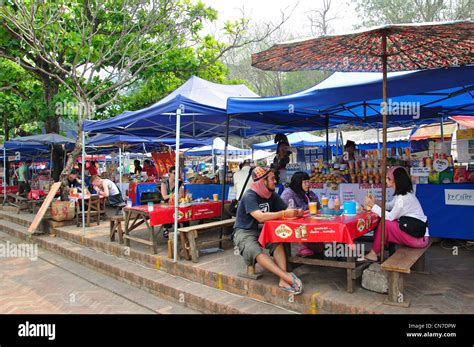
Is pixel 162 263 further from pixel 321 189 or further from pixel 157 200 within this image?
pixel 157 200

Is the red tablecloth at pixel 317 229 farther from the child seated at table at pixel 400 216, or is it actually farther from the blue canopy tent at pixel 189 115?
the blue canopy tent at pixel 189 115

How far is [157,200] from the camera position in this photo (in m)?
10.2

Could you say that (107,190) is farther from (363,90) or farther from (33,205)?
(363,90)

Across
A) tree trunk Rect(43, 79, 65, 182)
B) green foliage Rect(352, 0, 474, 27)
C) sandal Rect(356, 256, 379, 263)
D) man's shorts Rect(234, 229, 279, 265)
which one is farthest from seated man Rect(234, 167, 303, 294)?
green foliage Rect(352, 0, 474, 27)

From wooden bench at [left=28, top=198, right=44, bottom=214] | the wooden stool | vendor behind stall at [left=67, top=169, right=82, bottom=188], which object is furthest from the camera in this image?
wooden bench at [left=28, top=198, right=44, bottom=214]

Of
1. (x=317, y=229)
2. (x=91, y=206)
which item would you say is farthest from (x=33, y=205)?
(x=317, y=229)

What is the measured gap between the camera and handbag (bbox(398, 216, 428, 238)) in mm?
4051

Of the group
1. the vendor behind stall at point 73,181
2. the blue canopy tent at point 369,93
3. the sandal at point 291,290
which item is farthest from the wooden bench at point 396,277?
the vendor behind stall at point 73,181

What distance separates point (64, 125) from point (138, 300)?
12329 mm

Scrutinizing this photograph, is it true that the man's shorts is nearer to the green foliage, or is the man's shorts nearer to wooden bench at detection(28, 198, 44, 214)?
wooden bench at detection(28, 198, 44, 214)

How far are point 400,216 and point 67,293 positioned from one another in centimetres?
462

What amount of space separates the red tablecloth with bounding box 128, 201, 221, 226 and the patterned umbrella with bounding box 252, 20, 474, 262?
9.14ft

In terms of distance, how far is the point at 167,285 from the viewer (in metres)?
4.93
